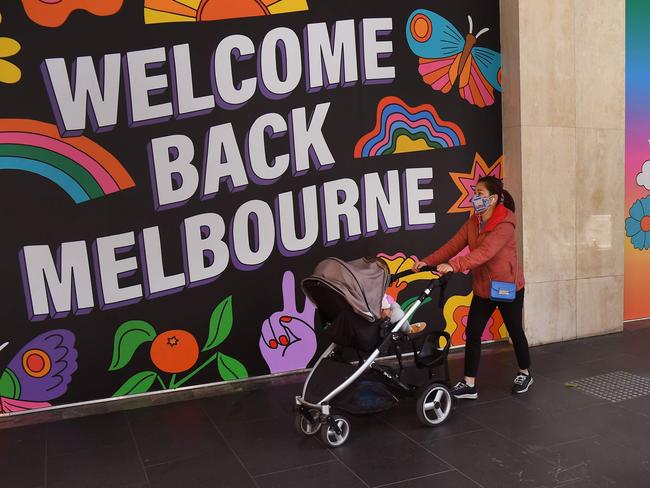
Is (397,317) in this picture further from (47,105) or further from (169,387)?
(47,105)

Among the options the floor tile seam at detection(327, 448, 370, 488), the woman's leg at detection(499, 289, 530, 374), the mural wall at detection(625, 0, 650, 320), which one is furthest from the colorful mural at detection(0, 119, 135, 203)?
the mural wall at detection(625, 0, 650, 320)

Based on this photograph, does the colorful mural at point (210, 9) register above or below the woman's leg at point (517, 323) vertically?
above

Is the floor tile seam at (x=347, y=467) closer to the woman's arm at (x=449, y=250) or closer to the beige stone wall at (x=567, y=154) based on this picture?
the woman's arm at (x=449, y=250)

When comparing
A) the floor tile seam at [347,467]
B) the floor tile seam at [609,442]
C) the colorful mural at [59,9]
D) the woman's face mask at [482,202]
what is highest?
the colorful mural at [59,9]

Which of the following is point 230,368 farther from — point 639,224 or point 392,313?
point 639,224

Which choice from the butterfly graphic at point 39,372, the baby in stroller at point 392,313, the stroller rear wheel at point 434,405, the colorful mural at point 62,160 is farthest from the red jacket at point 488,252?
the butterfly graphic at point 39,372

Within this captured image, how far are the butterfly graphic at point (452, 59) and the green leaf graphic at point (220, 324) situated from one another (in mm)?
2639

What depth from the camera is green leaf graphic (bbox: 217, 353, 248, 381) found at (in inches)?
192

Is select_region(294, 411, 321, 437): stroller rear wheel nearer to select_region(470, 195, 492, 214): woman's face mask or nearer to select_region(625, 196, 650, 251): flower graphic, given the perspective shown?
select_region(470, 195, 492, 214): woman's face mask

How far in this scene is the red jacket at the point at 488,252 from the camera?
408cm

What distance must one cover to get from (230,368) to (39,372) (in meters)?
1.41

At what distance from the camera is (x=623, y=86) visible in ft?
19.5

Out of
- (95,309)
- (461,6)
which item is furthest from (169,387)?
(461,6)

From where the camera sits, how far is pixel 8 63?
423 cm
